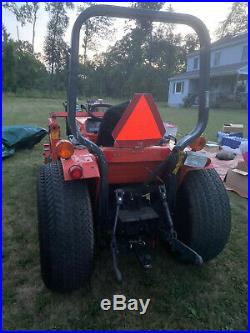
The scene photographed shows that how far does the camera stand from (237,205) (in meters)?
4.27

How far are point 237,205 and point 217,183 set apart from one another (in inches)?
77.1

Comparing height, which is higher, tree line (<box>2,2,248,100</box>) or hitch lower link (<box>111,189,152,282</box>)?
tree line (<box>2,2,248,100</box>)

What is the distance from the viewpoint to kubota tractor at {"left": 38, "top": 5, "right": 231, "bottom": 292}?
209cm

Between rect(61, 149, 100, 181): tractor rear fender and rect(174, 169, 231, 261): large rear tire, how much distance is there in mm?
894

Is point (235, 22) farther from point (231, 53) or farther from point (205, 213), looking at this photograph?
point (205, 213)

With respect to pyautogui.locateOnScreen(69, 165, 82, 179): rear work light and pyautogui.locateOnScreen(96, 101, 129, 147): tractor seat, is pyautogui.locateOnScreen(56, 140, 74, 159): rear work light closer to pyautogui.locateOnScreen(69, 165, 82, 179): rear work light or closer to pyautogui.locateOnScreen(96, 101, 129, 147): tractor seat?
pyautogui.locateOnScreen(69, 165, 82, 179): rear work light

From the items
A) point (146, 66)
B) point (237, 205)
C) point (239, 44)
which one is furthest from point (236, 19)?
point (237, 205)

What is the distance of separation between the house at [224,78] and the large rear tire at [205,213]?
66.7 ft

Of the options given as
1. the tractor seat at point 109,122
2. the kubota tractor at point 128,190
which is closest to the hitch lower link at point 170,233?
the kubota tractor at point 128,190

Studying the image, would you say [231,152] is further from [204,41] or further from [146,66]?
[146,66]

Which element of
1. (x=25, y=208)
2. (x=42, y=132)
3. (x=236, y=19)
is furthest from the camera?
(x=236, y=19)

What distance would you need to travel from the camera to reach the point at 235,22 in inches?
1471

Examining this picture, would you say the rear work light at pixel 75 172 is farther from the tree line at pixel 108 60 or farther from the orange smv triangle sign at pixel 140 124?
the tree line at pixel 108 60

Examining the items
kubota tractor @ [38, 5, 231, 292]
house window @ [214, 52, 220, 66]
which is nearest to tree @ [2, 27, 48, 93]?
house window @ [214, 52, 220, 66]
